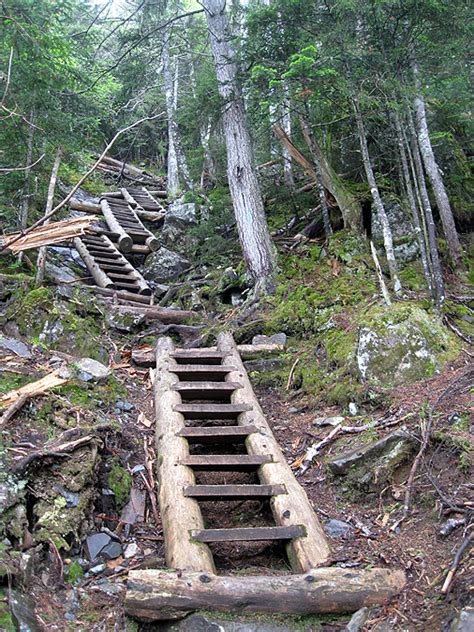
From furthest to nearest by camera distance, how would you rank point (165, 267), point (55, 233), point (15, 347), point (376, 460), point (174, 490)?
point (165, 267) < point (55, 233) < point (15, 347) < point (376, 460) < point (174, 490)

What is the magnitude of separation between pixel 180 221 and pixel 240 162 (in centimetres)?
475

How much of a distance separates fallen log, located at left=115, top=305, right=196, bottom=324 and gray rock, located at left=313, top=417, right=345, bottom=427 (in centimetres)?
411

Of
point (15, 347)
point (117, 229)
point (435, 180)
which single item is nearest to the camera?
point (15, 347)

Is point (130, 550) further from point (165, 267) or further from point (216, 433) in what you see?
point (165, 267)

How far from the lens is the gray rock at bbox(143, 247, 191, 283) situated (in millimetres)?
12328

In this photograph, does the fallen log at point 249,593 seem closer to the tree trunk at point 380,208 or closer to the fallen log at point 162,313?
the tree trunk at point 380,208

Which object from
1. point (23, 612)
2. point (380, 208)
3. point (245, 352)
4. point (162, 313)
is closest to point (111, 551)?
point (23, 612)

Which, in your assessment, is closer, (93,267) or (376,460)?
(376,460)

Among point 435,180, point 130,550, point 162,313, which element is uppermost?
point 435,180

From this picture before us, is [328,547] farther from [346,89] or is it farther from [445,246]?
[445,246]

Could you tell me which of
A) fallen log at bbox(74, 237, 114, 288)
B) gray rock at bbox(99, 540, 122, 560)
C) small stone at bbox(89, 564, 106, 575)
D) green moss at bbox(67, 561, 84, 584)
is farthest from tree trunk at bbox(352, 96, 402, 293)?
fallen log at bbox(74, 237, 114, 288)

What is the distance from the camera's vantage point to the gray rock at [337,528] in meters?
3.74

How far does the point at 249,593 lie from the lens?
2873 millimetres

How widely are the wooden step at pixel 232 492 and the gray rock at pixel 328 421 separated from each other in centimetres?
152
